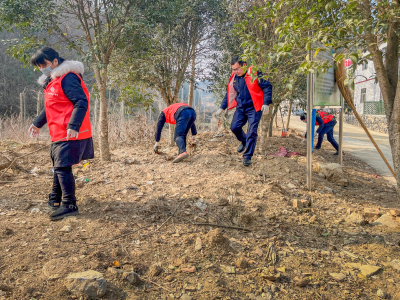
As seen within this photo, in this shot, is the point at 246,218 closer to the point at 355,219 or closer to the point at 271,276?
the point at 271,276

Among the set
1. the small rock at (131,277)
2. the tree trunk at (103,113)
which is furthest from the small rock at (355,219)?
the tree trunk at (103,113)

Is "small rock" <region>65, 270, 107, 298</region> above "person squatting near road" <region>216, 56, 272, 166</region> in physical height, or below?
below

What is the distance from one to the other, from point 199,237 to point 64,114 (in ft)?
5.97

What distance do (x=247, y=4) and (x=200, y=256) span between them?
6.01m

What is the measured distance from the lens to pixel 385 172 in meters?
7.11

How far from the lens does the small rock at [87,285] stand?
188 cm

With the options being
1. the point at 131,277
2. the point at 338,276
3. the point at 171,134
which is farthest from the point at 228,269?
the point at 171,134

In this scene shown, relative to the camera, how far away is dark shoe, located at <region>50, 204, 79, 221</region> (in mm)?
2956

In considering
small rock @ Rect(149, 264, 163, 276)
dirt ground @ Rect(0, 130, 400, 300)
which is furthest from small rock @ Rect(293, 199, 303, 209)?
small rock @ Rect(149, 264, 163, 276)

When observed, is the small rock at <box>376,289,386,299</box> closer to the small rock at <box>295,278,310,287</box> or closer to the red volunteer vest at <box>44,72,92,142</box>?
the small rock at <box>295,278,310,287</box>

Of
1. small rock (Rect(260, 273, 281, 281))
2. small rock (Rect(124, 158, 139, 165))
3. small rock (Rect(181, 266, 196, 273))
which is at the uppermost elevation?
small rock (Rect(124, 158, 139, 165))

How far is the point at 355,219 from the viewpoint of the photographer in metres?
3.36

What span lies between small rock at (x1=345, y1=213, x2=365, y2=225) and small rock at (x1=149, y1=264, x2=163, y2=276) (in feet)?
7.67

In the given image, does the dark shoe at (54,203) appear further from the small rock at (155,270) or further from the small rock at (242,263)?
the small rock at (242,263)
